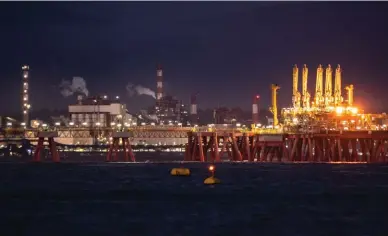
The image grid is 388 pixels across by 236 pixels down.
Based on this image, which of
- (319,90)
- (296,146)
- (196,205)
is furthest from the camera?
(319,90)

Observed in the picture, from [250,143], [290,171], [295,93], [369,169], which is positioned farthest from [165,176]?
[295,93]

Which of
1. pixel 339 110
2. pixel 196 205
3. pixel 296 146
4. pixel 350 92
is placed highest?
pixel 350 92

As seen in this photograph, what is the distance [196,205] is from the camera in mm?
80625

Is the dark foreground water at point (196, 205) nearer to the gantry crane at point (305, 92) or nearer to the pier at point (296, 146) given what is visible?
the pier at point (296, 146)

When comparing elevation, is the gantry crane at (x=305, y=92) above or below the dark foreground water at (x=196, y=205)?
above

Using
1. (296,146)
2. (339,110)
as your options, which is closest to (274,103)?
(339,110)

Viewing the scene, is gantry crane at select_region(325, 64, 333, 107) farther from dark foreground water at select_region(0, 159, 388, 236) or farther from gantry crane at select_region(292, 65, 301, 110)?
dark foreground water at select_region(0, 159, 388, 236)

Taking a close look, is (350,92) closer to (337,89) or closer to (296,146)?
(337,89)

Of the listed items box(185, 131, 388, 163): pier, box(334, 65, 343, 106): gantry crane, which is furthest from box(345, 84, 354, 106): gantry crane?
box(185, 131, 388, 163): pier

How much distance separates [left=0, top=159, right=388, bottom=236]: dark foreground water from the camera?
6488cm

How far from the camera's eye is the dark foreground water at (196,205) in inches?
2554

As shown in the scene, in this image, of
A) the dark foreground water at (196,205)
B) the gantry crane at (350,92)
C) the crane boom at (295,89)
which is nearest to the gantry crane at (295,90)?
the crane boom at (295,89)

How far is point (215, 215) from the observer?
7250 centimetres

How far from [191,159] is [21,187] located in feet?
208
